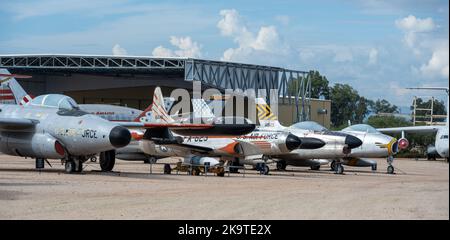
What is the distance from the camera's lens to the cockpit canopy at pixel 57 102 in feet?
87.3

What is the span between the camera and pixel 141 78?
7138cm

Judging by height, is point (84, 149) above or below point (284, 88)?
below

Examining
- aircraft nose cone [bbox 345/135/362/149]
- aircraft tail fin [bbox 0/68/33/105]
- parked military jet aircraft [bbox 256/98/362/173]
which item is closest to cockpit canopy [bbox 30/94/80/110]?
aircraft tail fin [bbox 0/68/33/105]

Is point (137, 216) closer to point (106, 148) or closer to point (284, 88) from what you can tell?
point (106, 148)

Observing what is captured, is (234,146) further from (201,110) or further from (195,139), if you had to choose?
(201,110)

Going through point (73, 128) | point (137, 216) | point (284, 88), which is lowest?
point (137, 216)

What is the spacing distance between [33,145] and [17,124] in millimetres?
820

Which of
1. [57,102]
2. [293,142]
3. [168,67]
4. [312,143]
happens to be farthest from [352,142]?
[168,67]

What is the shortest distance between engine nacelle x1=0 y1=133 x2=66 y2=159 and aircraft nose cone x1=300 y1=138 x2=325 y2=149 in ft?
38.1

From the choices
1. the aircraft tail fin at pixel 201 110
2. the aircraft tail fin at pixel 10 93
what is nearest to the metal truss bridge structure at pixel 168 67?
the aircraft tail fin at pixel 201 110

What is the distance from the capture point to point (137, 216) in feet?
43.8

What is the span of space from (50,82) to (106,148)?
47.8 metres

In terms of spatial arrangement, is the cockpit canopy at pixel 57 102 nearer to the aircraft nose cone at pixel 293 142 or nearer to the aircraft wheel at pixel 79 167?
the aircraft wheel at pixel 79 167
